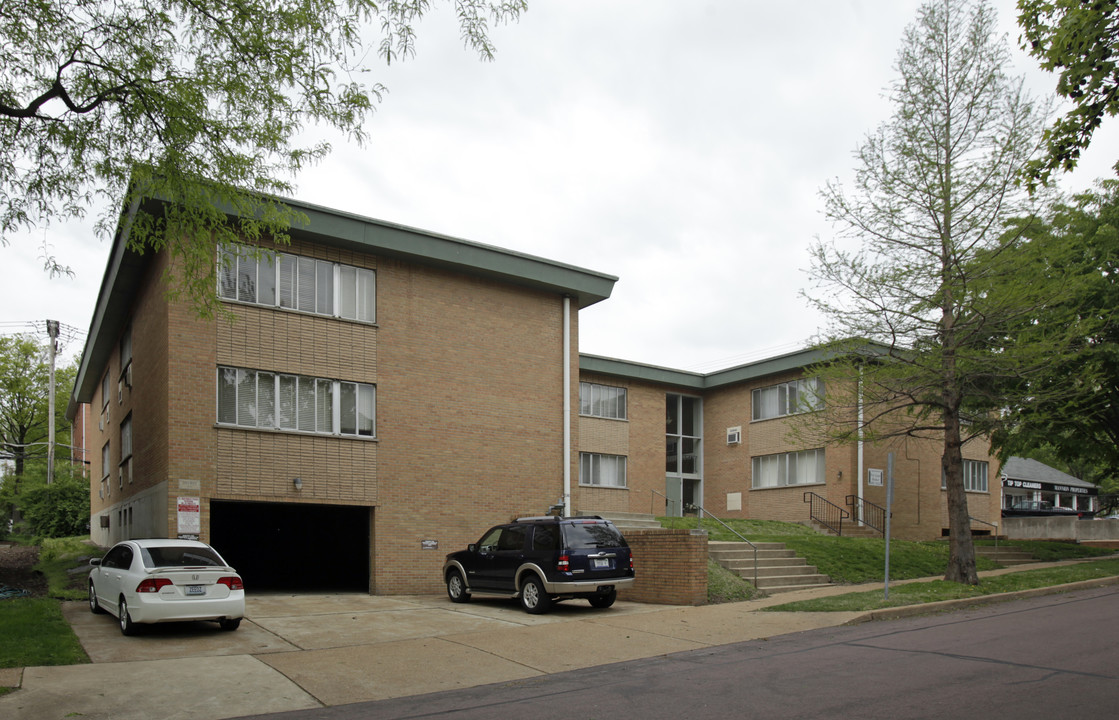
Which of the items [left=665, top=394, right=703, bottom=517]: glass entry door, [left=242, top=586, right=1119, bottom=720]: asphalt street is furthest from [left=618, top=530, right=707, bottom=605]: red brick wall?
[left=665, top=394, right=703, bottom=517]: glass entry door

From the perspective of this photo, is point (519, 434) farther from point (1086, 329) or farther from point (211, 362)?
point (1086, 329)

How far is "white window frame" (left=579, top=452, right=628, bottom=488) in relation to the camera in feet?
104

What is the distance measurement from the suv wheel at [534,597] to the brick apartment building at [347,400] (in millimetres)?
4714

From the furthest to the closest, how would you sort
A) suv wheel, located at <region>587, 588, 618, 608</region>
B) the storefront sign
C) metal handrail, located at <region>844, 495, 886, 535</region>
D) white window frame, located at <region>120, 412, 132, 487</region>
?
1. the storefront sign
2. metal handrail, located at <region>844, 495, 886, 535</region>
3. white window frame, located at <region>120, 412, 132, 487</region>
4. suv wheel, located at <region>587, 588, 618, 608</region>

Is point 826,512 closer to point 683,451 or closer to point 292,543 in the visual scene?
point 683,451

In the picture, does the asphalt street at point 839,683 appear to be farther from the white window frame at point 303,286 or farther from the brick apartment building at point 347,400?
the white window frame at point 303,286

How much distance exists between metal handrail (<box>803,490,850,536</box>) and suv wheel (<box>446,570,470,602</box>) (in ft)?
50.3

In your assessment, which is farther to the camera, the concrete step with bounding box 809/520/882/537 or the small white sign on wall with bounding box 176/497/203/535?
the concrete step with bounding box 809/520/882/537

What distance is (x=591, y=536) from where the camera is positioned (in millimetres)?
15250

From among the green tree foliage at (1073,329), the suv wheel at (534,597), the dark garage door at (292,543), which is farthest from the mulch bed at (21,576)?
the green tree foliage at (1073,329)

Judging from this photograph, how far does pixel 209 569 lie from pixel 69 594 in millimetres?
5878

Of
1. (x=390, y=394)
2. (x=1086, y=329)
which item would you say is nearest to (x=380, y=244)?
(x=390, y=394)

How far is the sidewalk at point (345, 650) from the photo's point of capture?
8.69 m

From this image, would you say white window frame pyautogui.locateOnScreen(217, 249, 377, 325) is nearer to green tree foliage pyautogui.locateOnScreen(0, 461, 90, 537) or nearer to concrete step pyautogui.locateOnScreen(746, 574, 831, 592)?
concrete step pyautogui.locateOnScreen(746, 574, 831, 592)
